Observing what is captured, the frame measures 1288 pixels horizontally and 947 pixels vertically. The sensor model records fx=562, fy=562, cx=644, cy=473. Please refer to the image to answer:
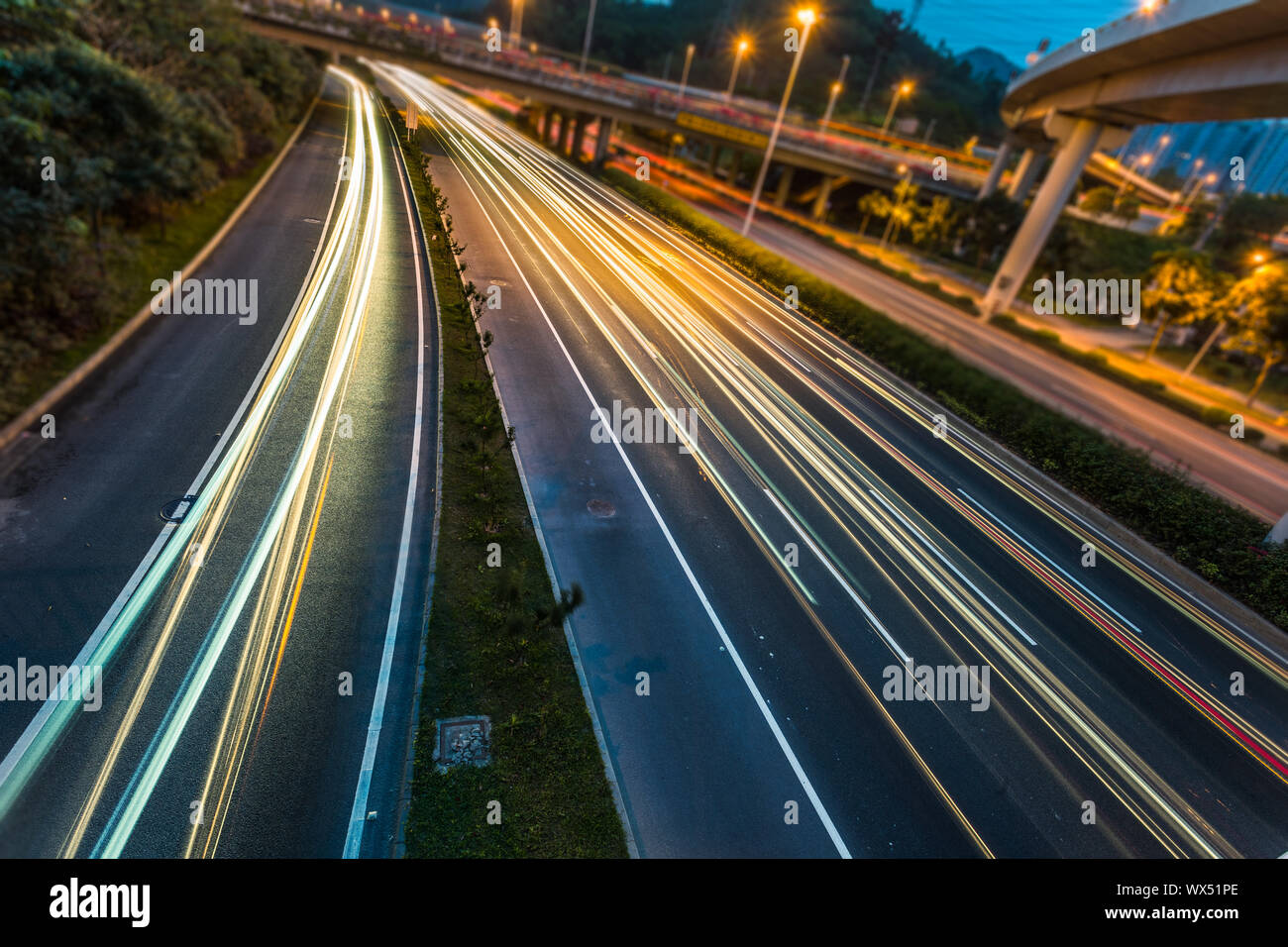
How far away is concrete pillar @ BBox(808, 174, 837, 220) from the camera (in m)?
60.9

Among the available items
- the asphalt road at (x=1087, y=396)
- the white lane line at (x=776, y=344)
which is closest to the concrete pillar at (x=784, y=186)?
the asphalt road at (x=1087, y=396)

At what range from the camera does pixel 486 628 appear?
9195 millimetres

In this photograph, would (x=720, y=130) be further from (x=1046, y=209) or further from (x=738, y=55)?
(x=1046, y=209)

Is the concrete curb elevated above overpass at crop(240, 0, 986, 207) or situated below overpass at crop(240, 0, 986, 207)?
below

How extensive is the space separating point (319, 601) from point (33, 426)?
828 cm

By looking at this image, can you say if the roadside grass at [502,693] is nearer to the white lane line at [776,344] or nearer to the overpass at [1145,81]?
the white lane line at [776,344]

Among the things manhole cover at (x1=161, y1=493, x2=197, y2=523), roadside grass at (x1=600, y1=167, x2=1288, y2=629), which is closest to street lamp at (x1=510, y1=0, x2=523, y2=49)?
roadside grass at (x1=600, y1=167, x2=1288, y2=629)

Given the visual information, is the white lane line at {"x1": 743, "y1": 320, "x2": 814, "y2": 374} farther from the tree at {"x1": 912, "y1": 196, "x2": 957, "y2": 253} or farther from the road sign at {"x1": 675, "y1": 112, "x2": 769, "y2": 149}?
the tree at {"x1": 912, "y1": 196, "x2": 957, "y2": 253}

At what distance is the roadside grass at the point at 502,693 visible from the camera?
6.76m

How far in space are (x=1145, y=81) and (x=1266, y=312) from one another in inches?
480

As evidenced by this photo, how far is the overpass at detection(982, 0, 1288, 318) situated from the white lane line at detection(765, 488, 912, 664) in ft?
72.3

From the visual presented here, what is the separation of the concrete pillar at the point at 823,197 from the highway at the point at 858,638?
5000cm
